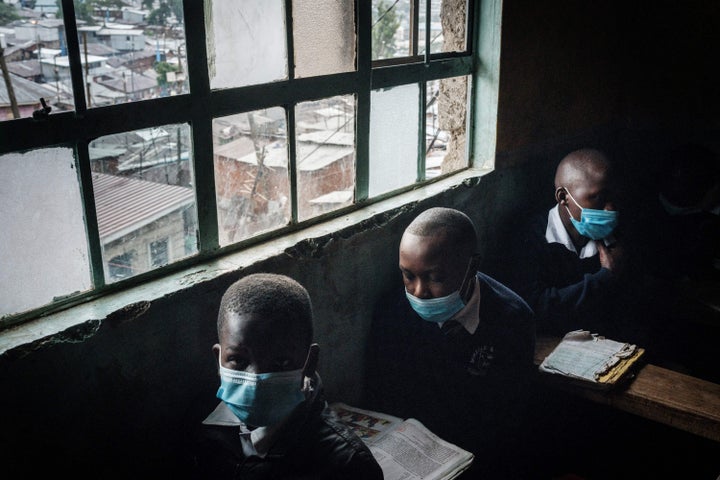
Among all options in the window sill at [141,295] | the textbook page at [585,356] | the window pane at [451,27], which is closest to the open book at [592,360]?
the textbook page at [585,356]

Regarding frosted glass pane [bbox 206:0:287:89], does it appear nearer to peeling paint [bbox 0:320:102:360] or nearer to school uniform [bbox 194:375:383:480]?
peeling paint [bbox 0:320:102:360]

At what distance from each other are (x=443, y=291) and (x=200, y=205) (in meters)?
1.08

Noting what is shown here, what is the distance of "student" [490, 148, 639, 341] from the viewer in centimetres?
368

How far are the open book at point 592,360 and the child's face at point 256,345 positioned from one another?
1587 millimetres

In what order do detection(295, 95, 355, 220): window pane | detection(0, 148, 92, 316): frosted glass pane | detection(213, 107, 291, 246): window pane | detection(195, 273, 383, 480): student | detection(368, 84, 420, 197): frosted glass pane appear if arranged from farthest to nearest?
detection(368, 84, 420, 197): frosted glass pane → detection(295, 95, 355, 220): window pane → detection(213, 107, 291, 246): window pane → detection(195, 273, 383, 480): student → detection(0, 148, 92, 316): frosted glass pane

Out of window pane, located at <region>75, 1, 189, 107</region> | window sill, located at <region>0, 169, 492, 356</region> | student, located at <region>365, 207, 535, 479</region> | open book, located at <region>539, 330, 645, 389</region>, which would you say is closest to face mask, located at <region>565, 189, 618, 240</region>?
open book, located at <region>539, 330, 645, 389</region>

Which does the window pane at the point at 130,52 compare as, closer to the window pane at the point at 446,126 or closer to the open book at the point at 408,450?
the open book at the point at 408,450

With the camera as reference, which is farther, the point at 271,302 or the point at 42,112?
the point at 271,302

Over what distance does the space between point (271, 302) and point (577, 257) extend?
2.27 metres

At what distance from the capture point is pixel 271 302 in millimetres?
2100

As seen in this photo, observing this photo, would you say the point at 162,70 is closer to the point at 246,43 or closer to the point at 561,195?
the point at 246,43

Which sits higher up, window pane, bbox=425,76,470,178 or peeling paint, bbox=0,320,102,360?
window pane, bbox=425,76,470,178

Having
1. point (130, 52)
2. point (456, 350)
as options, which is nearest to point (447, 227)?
point (456, 350)

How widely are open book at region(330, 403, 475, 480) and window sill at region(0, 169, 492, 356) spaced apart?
75 cm
